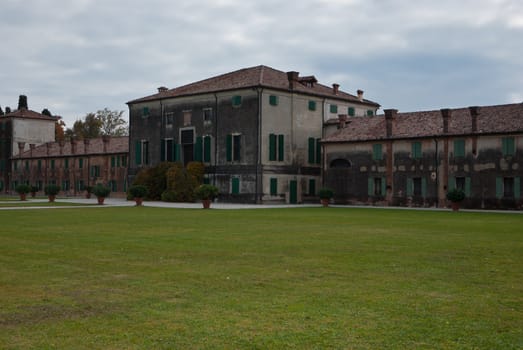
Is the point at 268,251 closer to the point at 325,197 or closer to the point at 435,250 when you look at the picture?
the point at 435,250

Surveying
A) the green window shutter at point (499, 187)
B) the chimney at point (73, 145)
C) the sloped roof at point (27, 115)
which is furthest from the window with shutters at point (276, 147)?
the sloped roof at point (27, 115)

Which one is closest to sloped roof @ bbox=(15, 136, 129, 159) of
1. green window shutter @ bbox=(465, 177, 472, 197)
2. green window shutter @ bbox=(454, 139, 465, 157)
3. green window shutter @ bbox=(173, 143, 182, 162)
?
green window shutter @ bbox=(173, 143, 182, 162)

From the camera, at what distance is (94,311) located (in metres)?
6.72

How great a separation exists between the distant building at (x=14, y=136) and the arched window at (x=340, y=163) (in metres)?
39.5

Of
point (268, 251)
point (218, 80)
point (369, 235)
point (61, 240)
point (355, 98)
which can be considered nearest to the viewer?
point (268, 251)

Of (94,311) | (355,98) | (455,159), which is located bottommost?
(94,311)

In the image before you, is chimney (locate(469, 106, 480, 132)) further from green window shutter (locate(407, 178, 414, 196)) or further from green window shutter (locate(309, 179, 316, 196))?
green window shutter (locate(309, 179, 316, 196))

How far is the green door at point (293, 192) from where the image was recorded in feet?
141

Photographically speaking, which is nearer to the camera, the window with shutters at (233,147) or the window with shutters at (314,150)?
the window with shutters at (233,147)

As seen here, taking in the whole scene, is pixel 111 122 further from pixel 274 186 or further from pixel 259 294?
pixel 259 294

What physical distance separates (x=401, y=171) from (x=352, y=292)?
32304mm

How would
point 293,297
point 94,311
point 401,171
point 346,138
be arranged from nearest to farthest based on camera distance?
point 94,311
point 293,297
point 401,171
point 346,138

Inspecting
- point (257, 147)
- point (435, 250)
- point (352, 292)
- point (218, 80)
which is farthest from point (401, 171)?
point (352, 292)

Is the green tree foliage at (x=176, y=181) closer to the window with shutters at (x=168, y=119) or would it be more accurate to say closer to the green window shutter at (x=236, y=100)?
the window with shutters at (x=168, y=119)
